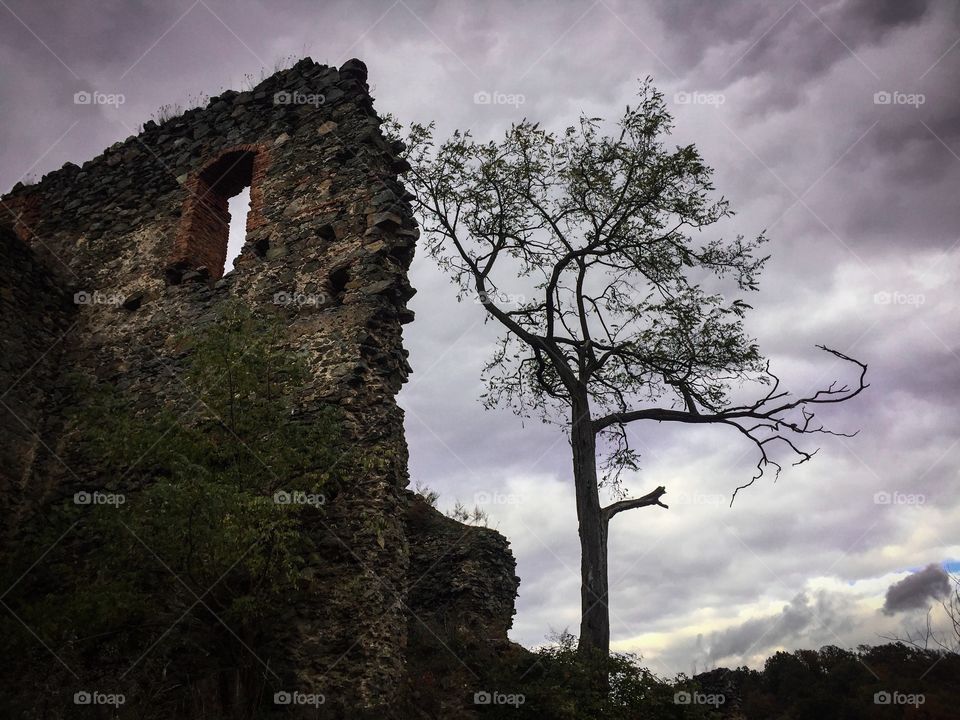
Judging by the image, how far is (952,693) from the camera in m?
18.6

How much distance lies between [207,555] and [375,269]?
395 cm

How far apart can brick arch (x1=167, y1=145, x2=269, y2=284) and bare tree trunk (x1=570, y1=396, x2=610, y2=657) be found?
6.47 metres

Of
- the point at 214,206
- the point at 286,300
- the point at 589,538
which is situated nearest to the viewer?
the point at 286,300

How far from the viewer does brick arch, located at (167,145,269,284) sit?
10086 mm

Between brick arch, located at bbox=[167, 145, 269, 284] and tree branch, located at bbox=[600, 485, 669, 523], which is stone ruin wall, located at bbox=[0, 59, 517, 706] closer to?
brick arch, located at bbox=[167, 145, 269, 284]

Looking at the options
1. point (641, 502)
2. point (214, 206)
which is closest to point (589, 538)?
point (641, 502)

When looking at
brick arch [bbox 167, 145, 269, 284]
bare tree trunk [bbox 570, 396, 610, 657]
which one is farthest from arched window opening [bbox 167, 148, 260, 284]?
bare tree trunk [bbox 570, 396, 610, 657]

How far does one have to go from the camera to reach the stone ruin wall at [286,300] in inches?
267

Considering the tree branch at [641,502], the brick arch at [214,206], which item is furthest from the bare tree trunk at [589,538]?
the brick arch at [214,206]

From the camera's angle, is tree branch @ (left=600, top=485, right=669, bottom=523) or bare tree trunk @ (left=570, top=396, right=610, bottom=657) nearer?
bare tree trunk @ (left=570, top=396, right=610, bottom=657)

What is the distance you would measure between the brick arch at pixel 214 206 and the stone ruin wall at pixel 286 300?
3 cm

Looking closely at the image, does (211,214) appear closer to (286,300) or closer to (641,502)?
(286,300)

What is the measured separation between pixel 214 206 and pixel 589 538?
326 inches

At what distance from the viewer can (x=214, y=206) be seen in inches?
430
